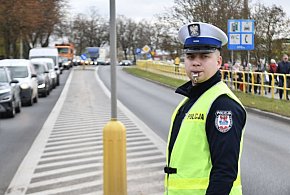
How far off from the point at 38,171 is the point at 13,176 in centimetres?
49

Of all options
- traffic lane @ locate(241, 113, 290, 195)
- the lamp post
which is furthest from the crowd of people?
the lamp post

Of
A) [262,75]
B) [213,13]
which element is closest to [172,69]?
[213,13]

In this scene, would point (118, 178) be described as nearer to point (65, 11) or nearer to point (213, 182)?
point (213, 182)

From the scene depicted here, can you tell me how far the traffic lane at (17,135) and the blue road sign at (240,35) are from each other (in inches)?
337

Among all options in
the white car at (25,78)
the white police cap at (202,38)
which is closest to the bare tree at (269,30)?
the white car at (25,78)

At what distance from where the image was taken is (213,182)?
2.93m

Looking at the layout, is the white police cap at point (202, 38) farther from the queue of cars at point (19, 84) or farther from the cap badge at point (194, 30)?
the queue of cars at point (19, 84)

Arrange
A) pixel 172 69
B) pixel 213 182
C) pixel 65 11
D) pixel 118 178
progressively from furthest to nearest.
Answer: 1. pixel 65 11
2. pixel 172 69
3. pixel 118 178
4. pixel 213 182

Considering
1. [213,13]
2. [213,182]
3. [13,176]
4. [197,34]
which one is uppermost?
[213,13]

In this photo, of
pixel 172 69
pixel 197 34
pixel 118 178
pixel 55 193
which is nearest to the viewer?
pixel 197 34

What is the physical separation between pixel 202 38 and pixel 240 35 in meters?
24.5

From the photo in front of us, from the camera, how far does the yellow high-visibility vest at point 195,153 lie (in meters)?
3.03

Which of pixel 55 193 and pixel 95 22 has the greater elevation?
pixel 95 22

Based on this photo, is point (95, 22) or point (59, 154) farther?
point (95, 22)
